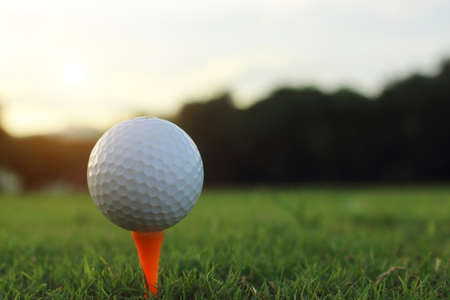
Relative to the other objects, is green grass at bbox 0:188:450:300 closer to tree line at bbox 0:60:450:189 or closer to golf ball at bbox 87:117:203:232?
golf ball at bbox 87:117:203:232

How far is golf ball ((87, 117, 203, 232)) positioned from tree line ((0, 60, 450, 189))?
16.6 meters

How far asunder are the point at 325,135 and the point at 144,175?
16948 mm

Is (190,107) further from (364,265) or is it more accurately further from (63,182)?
(364,265)

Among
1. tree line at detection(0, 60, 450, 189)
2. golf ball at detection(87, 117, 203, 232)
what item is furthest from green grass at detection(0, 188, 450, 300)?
tree line at detection(0, 60, 450, 189)

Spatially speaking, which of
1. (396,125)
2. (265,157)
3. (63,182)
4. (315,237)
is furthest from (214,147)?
(315,237)

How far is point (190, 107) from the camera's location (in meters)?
20.7

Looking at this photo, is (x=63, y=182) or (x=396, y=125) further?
(x=63, y=182)

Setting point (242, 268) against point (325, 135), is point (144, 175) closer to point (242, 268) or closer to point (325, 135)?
point (242, 268)

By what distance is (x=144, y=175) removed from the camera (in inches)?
74.9

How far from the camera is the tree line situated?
17281 millimetres

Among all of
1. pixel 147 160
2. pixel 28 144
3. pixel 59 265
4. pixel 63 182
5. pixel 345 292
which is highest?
pixel 147 160

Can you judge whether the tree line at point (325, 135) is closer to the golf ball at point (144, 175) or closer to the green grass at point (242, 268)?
the green grass at point (242, 268)

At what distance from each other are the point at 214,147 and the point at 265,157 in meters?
2.79

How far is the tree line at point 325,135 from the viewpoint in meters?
17.3
